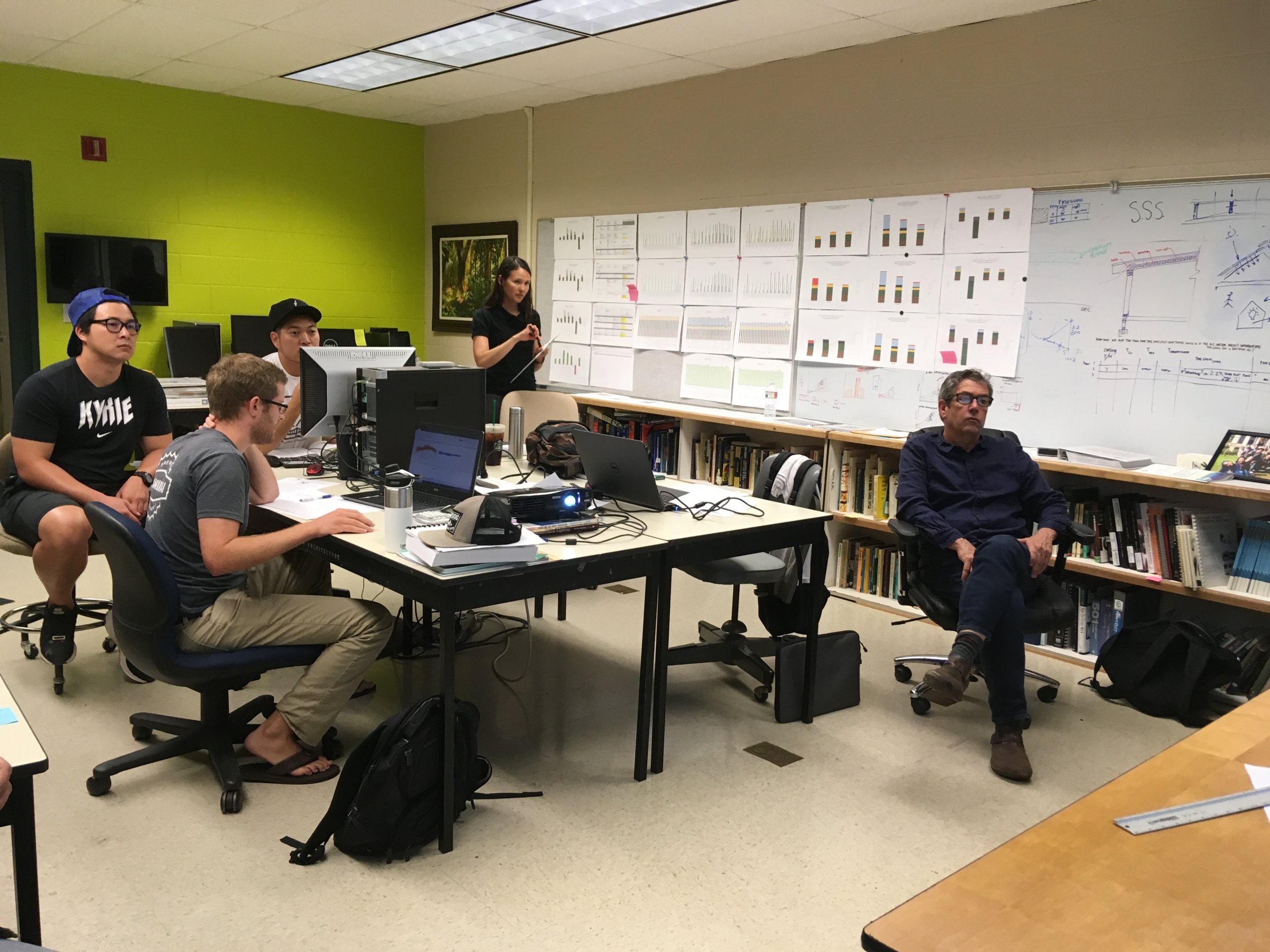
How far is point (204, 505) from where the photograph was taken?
8.22ft

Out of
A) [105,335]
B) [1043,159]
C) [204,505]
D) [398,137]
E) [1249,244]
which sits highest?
[398,137]

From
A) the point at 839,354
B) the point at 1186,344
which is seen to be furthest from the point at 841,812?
the point at 839,354

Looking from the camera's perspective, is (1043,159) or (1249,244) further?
(1043,159)

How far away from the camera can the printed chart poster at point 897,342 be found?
4.70 m

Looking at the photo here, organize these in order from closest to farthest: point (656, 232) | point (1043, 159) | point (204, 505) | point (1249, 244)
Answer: point (204, 505) < point (1249, 244) < point (1043, 159) < point (656, 232)

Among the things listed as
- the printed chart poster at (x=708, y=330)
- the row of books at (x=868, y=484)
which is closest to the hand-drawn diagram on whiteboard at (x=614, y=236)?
the printed chart poster at (x=708, y=330)

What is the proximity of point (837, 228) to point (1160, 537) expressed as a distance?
2.20 m

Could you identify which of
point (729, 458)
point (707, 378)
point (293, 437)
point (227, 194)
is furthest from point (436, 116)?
point (293, 437)

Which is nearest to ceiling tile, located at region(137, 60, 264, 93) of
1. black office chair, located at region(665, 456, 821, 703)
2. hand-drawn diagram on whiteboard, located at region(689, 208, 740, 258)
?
hand-drawn diagram on whiteboard, located at region(689, 208, 740, 258)

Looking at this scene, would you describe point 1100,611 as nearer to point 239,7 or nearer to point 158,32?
point 239,7

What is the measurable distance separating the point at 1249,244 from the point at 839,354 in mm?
1896

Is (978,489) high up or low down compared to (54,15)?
down

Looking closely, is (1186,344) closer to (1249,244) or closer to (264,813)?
(1249,244)

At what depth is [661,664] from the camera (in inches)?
115
